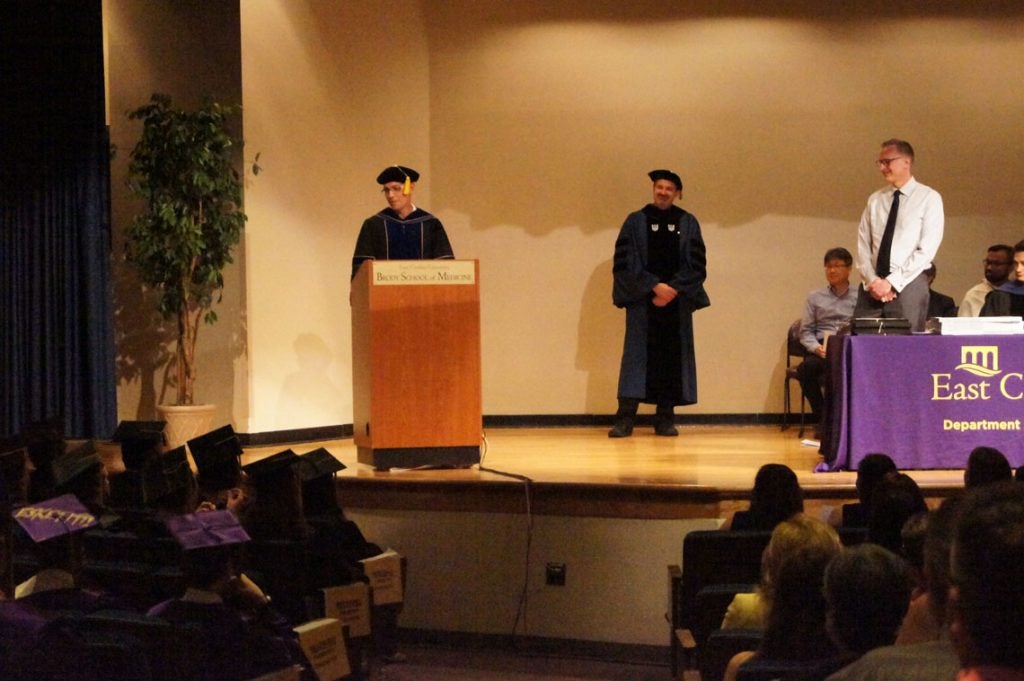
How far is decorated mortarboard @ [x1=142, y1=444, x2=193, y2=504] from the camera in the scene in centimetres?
345

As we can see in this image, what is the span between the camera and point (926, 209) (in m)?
5.77

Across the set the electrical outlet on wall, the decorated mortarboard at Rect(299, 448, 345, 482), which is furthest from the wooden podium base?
the decorated mortarboard at Rect(299, 448, 345, 482)

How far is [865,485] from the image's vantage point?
3.95 m

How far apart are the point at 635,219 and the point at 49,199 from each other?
12.1ft

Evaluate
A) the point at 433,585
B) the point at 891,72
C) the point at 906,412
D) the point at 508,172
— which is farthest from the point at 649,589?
the point at 891,72

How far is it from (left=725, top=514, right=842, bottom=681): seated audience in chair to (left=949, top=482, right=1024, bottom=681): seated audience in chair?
4.06ft

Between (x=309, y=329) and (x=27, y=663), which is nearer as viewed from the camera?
(x=27, y=663)

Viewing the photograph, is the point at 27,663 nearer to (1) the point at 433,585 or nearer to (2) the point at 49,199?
(1) the point at 433,585

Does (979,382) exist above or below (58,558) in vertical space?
above

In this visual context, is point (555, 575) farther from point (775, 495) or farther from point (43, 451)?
point (43, 451)

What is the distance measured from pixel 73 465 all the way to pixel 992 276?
219 inches

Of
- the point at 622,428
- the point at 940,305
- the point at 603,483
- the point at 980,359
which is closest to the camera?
the point at 603,483

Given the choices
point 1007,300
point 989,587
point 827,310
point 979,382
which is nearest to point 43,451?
point 989,587

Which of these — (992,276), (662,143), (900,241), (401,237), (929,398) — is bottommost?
(929,398)
